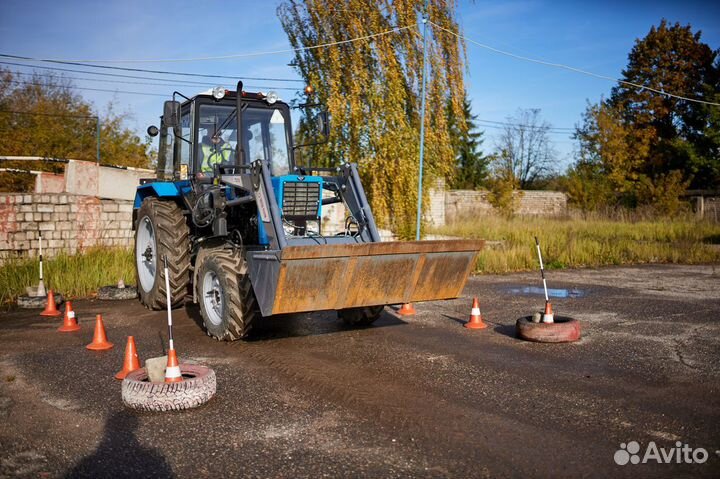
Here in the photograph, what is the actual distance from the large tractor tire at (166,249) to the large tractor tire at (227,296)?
120 centimetres

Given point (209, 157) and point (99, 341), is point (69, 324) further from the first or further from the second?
point (209, 157)

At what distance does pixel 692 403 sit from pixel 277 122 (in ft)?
19.8

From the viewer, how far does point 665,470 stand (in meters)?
4.07

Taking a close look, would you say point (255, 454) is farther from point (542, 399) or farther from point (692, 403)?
point (692, 403)

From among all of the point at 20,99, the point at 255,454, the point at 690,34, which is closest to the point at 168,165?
the point at 255,454

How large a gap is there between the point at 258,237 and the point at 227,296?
3.42 ft

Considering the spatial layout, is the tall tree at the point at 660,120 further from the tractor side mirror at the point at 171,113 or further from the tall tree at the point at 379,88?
the tractor side mirror at the point at 171,113

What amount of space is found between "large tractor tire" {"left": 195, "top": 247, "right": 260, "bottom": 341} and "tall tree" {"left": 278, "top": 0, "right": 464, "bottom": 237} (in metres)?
9.50

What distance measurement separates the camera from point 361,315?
853 centimetres

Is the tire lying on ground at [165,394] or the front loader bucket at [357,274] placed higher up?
the front loader bucket at [357,274]

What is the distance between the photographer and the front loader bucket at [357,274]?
6676mm

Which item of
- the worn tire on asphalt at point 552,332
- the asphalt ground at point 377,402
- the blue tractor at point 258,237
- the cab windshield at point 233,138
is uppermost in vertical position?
the cab windshield at point 233,138

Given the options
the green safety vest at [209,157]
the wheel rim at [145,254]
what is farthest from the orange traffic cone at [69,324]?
the green safety vest at [209,157]

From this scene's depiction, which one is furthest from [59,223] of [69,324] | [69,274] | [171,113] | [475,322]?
[475,322]
